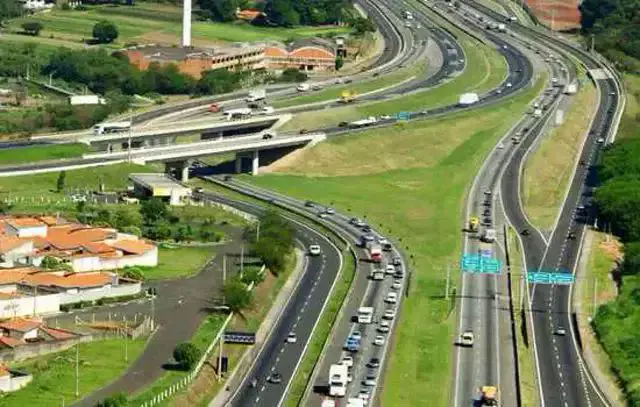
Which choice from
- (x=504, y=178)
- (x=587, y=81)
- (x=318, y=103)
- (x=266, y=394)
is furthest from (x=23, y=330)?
(x=587, y=81)

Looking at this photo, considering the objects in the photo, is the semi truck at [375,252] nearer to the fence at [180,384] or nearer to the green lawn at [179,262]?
the green lawn at [179,262]

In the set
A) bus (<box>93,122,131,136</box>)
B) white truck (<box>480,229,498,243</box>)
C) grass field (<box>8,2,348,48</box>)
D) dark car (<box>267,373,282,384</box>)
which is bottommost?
grass field (<box>8,2,348,48</box>)

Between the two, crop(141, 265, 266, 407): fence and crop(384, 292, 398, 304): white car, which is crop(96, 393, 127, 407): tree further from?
crop(384, 292, 398, 304): white car

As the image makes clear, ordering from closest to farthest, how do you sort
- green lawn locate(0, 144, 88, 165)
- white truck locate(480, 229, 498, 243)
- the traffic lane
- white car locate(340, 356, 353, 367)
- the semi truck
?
the traffic lane
white car locate(340, 356, 353, 367)
the semi truck
white truck locate(480, 229, 498, 243)
green lawn locate(0, 144, 88, 165)

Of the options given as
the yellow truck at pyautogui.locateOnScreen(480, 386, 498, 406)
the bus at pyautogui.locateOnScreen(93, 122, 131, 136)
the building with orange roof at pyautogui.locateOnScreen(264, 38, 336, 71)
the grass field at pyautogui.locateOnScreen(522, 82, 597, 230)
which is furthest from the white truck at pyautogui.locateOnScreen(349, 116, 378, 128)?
the yellow truck at pyautogui.locateOnScreen(480, 386, 498, 406)

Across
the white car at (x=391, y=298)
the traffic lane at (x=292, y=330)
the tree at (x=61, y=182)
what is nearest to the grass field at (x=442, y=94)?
the tree at (x=61, y=182)

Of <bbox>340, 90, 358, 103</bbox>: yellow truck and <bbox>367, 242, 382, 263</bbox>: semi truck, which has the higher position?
<bbox>367, 242, 382, 263</bbox>: semi truck

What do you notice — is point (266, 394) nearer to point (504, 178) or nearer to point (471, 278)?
point (471, 278)
